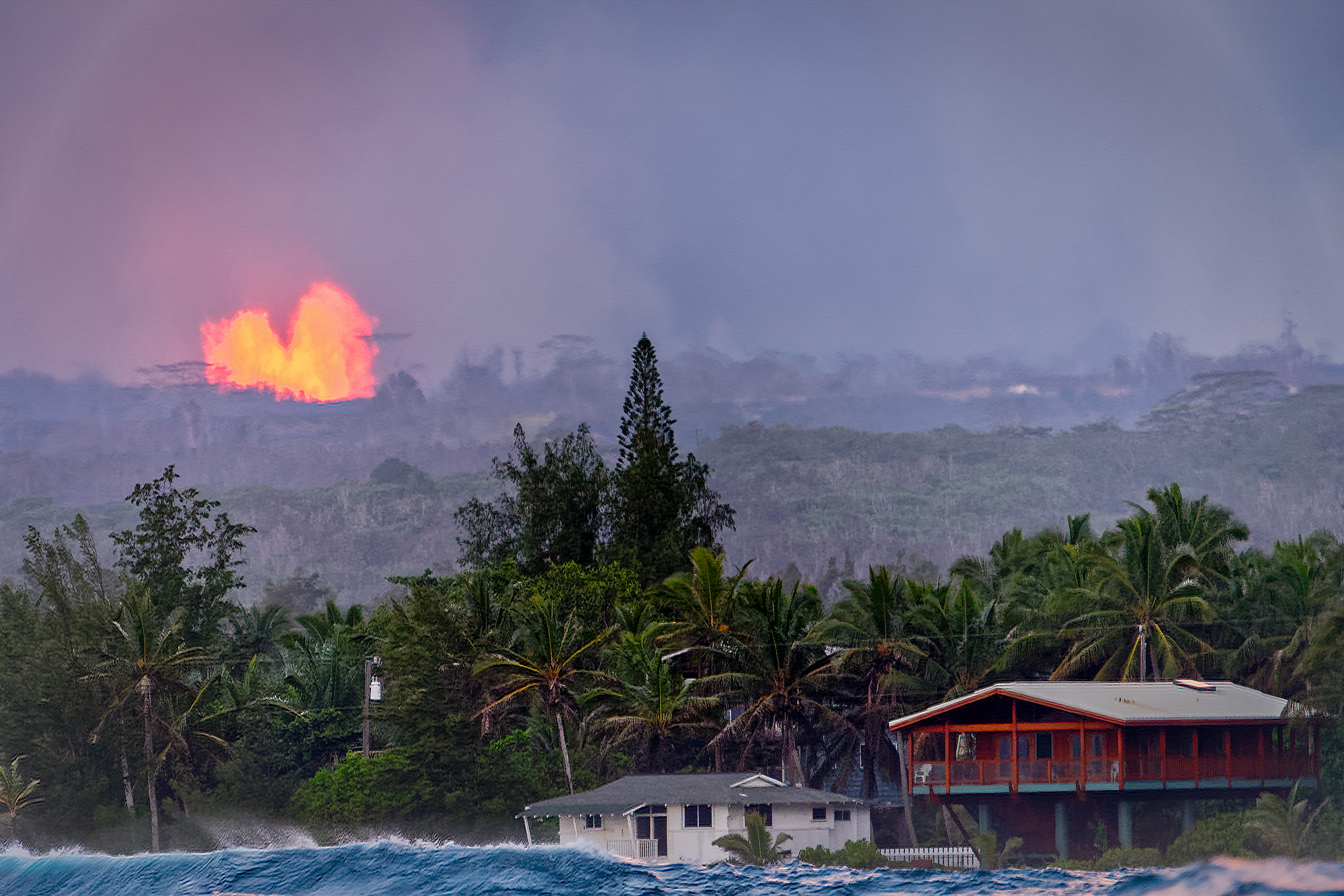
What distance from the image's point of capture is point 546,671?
2751 inches

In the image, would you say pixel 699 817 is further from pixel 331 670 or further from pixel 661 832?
pixel 331 670

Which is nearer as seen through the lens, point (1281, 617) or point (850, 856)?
point (850, 856)

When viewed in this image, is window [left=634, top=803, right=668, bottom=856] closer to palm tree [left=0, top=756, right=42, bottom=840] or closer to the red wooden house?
the red wooden house

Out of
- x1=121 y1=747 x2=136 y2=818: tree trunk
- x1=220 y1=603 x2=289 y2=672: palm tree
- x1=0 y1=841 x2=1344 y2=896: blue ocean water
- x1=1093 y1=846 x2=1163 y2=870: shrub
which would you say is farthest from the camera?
x1=220 y1=603 x2=289 y2=672: palm tree

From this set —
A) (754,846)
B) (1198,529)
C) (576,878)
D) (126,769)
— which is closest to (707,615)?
(754,846)

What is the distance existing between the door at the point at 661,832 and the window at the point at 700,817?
2.88 feet

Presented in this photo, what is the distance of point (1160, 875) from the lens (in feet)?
164

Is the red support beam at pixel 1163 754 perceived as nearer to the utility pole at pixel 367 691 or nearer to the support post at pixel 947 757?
the support post at pixel 947 757

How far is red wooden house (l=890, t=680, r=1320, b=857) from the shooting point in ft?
185

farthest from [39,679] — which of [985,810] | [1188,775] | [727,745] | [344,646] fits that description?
[1188,775]

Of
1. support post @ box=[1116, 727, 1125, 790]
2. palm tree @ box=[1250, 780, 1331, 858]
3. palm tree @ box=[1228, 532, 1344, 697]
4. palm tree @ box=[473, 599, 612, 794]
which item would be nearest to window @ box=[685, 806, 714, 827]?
palm tree @ box=[473, 599, 612, 794]

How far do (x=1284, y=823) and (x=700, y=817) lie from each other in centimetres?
2104

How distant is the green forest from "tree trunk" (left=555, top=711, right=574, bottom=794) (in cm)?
18

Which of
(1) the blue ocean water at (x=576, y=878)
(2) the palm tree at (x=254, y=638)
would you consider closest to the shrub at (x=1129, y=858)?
(1) the blue ocean water at (x=576, y=878)
